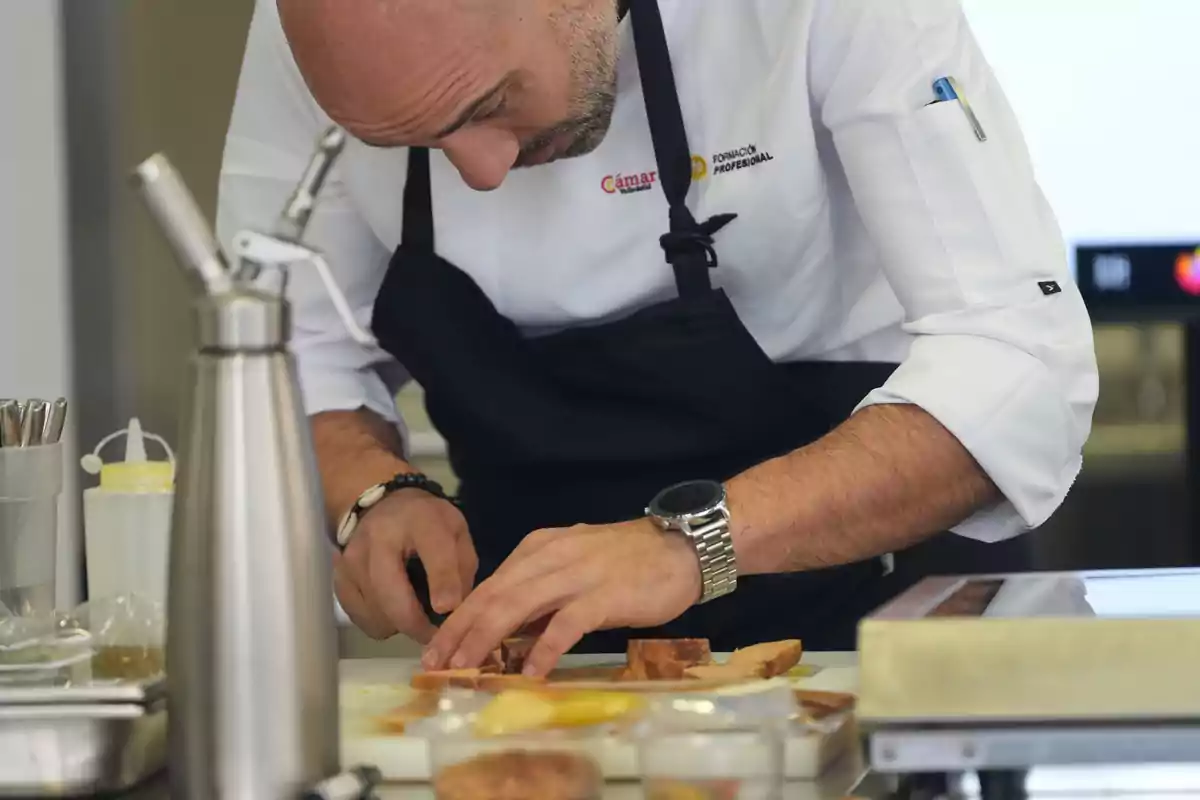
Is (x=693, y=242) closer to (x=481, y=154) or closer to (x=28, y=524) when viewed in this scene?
(x=481, y=154)

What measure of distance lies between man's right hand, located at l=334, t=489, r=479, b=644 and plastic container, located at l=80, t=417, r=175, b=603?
28 centimetres

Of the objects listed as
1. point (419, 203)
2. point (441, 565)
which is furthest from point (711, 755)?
point (419, 203)

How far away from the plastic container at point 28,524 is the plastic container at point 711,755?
1.32ft

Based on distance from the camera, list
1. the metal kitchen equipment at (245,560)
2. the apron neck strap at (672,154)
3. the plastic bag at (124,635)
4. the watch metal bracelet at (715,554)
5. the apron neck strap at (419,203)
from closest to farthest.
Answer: the metal kitchen equipment at (245,560) < the plastic bag at (124,635) < the watch metal bracelet at (715,554) < the apron neck strap at (672,154) < the apron neck strap at (419,203)

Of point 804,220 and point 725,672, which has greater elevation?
point 804,220

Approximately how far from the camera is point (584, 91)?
124 cm

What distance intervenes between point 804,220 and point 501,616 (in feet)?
1.70

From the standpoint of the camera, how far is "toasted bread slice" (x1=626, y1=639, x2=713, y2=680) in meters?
0.89

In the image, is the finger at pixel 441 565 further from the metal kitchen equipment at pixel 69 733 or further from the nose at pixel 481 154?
the metal kitchen equipment at pixel 69 733

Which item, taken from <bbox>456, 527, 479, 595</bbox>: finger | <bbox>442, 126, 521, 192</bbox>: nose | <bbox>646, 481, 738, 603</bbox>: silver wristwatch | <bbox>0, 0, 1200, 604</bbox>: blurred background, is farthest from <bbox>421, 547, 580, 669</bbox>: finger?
<bbox>0, 0, 1200, 604</bbox>: blurred background

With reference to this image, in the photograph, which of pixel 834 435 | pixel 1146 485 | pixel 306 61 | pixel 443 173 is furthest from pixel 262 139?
pixel 1146 485

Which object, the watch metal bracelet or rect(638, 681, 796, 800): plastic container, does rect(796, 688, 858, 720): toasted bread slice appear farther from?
the watch metal bracelet

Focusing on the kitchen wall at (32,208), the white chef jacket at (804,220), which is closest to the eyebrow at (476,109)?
the white chef jacket at (804,220)

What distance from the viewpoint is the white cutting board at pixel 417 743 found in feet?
2.39
